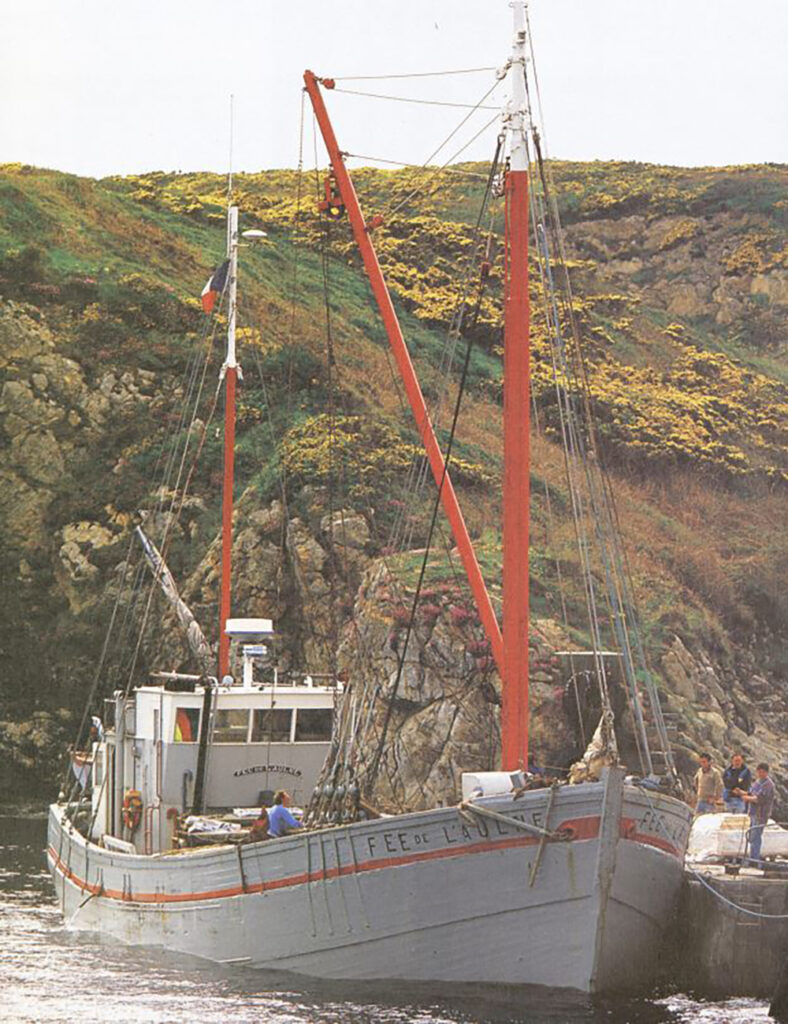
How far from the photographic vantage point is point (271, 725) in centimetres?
3034

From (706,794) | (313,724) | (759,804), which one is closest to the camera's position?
(759,804)

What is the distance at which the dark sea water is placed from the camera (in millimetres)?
22719

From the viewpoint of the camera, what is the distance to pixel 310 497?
58250 mm

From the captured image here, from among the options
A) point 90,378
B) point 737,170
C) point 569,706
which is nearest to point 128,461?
point 90,378

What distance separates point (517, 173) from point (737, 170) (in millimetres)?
89380

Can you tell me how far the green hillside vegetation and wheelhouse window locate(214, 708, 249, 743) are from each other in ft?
55.8

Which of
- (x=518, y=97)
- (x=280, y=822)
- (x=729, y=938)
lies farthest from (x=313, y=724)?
(x=518, y=97)

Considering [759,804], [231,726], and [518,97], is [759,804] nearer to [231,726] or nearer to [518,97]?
[231,726]

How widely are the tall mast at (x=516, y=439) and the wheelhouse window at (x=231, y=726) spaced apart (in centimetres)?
696

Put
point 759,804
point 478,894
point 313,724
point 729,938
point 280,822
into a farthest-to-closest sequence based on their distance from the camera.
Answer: point 313,724 < point 759,804 < point 280,822 < point 729,938 < point 478,894

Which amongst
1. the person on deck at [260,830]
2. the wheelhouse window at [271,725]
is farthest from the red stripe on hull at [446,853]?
the wheelhouse window at [271,725]

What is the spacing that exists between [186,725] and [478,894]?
8150 mm

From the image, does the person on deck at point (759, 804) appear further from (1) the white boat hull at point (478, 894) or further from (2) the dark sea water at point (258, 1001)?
(2) the dark sea water at point (258, 1001)

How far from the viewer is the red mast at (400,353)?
1142 inches
